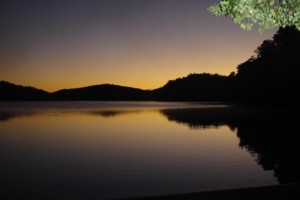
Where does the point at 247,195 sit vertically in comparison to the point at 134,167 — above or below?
above

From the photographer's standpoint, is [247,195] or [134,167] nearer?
[247,195]

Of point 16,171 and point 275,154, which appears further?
point 275,154

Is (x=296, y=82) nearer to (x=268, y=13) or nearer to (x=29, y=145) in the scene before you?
(x=29, y=145)

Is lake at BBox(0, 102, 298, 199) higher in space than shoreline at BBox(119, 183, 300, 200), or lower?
lower

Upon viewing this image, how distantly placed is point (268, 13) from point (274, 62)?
3661 inches

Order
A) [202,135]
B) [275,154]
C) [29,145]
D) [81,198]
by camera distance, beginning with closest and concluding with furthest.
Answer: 1. [81,198]
2. [275,154]
3. [29,145]
4. [202,135]

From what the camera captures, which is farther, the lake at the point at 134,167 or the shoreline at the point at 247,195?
the lake at the point at 134,167

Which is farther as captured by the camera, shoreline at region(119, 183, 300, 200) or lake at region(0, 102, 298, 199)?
lake at region(0, 102, 298, 199)

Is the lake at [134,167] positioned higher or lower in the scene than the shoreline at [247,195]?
lower

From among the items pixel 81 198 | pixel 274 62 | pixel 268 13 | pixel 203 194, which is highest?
pixel 274 62

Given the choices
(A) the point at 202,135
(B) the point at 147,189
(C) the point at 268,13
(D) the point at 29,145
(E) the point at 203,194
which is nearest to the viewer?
(C) the point at 268,13

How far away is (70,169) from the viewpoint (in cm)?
1839

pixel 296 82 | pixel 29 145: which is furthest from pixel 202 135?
pixel 296 82

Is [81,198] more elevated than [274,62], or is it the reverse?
[274,62]
